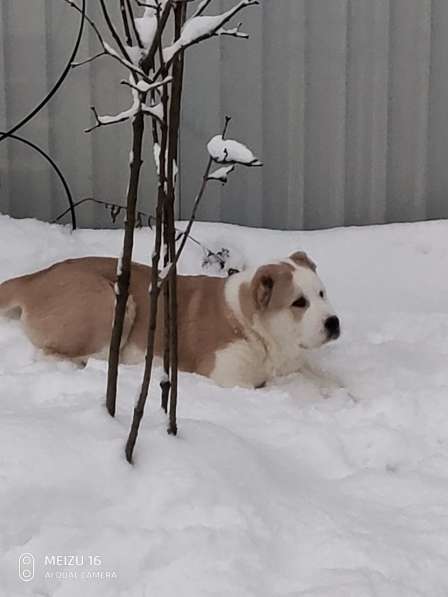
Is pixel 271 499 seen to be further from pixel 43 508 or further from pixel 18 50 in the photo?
pixel 18 50

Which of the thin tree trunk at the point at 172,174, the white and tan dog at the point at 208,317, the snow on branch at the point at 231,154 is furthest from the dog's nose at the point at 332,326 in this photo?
the snow on branch at the point at 231,154

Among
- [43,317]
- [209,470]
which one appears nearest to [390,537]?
[209,470]

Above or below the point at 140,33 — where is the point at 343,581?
below

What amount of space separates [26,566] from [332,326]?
1.96 m

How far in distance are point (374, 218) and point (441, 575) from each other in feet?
11.2

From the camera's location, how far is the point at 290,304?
399cm

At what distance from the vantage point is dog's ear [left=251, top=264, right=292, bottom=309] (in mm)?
3980

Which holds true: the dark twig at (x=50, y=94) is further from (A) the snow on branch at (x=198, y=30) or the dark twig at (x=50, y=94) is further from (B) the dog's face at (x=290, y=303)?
(A) the snow on branch at (x=198, y=30)

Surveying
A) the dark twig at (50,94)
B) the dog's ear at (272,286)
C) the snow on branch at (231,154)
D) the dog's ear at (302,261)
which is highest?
the dark twig at (50,94)

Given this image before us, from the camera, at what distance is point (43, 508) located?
229 centimetres

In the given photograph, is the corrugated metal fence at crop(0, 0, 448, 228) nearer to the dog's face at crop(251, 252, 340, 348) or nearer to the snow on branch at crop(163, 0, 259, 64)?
the dog's face at crop(251, 252, 340, 348)

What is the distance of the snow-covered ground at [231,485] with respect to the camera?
2172 millimetres

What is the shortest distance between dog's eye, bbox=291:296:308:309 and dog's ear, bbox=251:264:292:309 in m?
0.05

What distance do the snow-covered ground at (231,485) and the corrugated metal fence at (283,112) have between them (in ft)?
5.27
